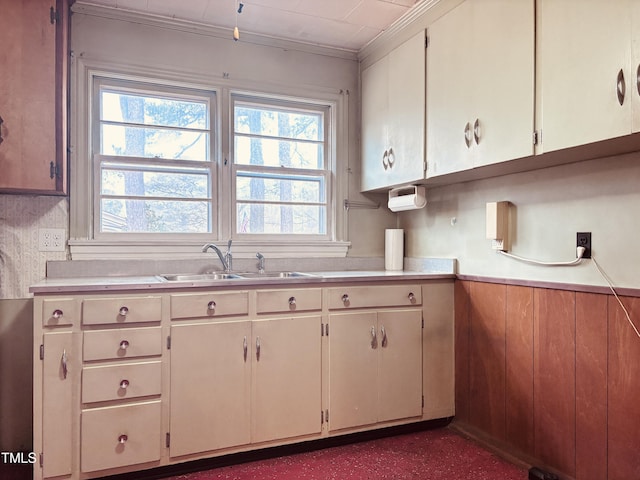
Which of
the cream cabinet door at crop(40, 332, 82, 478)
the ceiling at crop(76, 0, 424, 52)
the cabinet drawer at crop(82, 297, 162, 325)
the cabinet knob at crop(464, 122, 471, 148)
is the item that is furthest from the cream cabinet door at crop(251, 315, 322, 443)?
the ceiling at crop(76, 0, 424, 52)

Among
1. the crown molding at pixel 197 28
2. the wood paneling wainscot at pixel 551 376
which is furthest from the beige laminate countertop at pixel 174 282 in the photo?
the crown molding at pixel 197 28

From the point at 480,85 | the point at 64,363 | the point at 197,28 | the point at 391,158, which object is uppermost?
the point at 197,28

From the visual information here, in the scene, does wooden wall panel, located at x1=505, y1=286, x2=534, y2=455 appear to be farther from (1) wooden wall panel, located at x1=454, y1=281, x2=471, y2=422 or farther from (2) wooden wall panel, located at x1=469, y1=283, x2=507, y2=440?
(1) wooden wall panel, located at x1=454, y1=281, x2=471, y2=422

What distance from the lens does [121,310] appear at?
205 centimetres

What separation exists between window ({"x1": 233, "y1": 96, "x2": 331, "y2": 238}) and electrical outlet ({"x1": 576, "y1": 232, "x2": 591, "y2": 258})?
63.2 inches

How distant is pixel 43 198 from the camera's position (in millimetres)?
2449

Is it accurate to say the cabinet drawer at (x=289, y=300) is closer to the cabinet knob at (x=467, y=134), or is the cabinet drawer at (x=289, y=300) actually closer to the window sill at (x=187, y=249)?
the window sill at (x=187, y=249)

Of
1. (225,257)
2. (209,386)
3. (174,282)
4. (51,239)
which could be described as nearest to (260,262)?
(225,257)

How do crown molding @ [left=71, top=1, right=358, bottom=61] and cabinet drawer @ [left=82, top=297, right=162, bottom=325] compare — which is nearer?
cabinet drawer @ [left=82, top=297, right=162, bottom=325]

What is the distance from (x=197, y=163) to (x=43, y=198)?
0.86 meters

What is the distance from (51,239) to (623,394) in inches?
111

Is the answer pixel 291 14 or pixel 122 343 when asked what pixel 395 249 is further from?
pixel 122 343

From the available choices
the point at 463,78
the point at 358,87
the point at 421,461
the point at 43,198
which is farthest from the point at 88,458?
the point at 358,87

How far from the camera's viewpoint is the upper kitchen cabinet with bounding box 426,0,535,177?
197 cm
